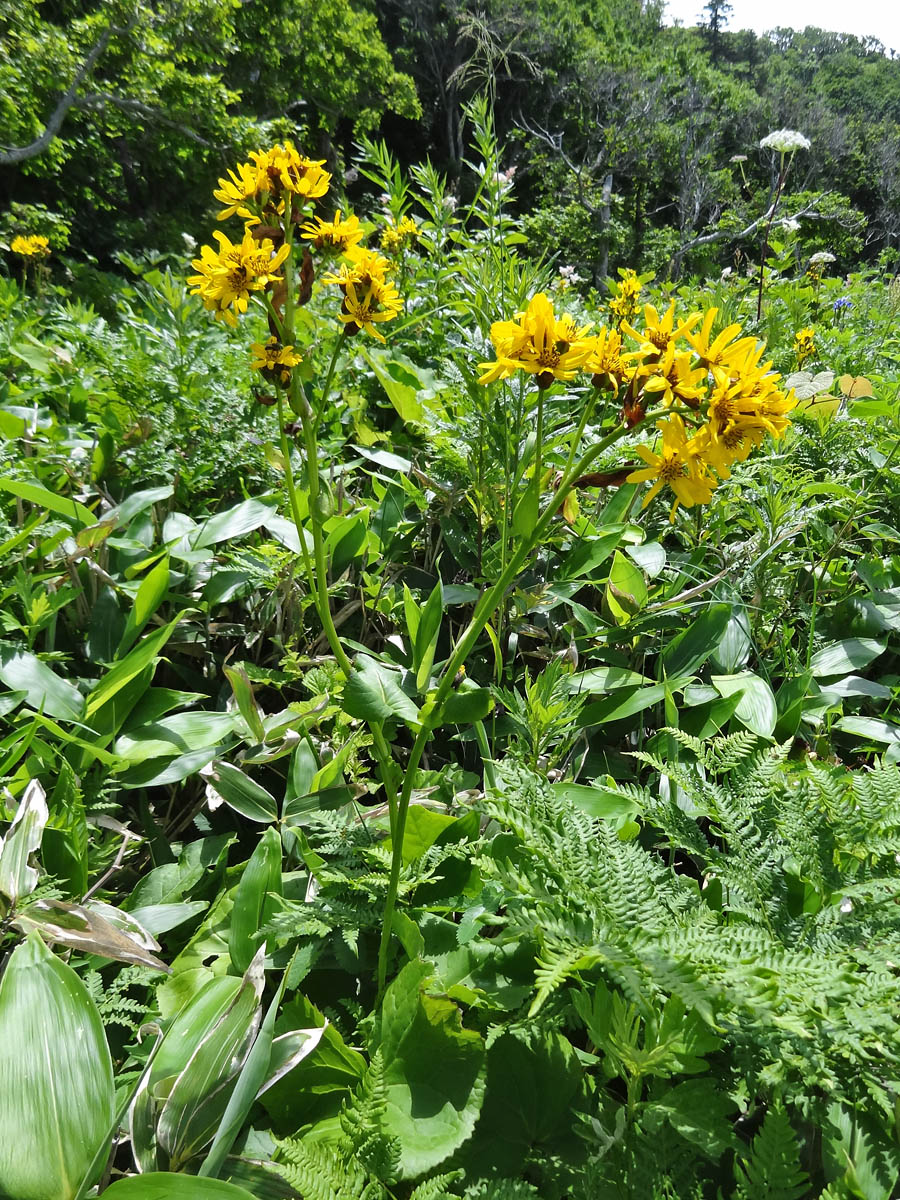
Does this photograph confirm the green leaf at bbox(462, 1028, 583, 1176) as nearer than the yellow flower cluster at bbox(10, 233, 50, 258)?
Yes

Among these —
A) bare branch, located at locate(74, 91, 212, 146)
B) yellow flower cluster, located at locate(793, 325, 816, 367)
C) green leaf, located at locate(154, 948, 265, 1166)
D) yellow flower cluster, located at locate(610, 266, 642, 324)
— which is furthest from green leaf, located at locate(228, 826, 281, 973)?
bare branch, located at locate(74, 91, 212, 146)

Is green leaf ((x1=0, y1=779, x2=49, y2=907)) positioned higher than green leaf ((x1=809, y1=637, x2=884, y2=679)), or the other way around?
green leaf ((x1=809, y1=637, x2=884, y2=679))

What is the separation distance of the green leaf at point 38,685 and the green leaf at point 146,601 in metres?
0.13

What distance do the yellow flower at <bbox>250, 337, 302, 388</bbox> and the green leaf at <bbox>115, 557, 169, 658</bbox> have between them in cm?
47

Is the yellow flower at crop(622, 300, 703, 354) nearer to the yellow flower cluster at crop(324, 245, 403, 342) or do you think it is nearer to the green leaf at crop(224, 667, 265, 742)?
the yellow flower cluster at crop(324, 245, 403, 342)

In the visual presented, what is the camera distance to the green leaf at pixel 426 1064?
24.3 inches

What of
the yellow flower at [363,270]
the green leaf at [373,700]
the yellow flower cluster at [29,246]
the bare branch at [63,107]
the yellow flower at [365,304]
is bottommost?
the green leaf at [373,700]

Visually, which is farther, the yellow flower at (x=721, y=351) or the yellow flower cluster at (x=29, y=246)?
the yellow flower cluster at (x=29, y=246)

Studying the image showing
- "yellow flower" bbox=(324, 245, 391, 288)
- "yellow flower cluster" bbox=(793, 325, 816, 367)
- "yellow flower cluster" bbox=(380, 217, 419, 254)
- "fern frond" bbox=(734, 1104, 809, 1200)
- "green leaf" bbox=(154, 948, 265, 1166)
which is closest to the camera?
"fern frond" bbox=(734, 1104, 809, 1200)

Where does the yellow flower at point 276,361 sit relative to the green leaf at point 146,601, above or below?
above

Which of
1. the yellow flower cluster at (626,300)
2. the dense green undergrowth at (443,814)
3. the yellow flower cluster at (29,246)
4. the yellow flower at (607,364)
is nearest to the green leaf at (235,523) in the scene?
the dense green undergrowth at (443,814)

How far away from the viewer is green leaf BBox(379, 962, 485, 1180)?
62cm

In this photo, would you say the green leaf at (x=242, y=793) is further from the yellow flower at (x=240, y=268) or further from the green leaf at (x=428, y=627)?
the yellow flower at (x=240, y=268)

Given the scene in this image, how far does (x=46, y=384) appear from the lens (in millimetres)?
1955
